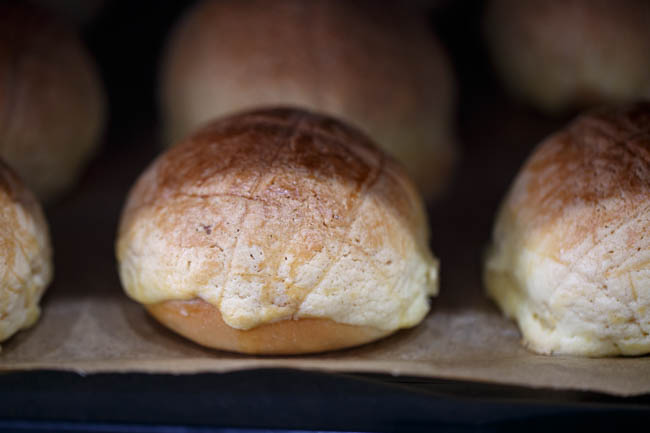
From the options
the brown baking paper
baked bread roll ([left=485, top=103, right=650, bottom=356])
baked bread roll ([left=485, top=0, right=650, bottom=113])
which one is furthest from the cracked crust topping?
baked bread roll ([left=485, top=0, right=650, bottom=113])

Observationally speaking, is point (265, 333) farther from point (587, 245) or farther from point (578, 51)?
point (578, 51)

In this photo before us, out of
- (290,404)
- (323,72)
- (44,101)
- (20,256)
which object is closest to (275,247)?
(290,404)

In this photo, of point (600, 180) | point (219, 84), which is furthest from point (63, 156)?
point (600, 180)

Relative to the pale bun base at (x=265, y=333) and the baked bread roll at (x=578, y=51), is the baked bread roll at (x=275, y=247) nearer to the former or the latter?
the pale bun base at (x=265, y=333)

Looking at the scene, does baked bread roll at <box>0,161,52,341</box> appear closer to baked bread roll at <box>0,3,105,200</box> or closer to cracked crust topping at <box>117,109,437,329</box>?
cracked crust topping at <box>117,109,437,329</box>

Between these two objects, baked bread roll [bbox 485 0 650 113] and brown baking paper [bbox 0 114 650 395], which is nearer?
brown baking paper [bbox 0 114 650 395]

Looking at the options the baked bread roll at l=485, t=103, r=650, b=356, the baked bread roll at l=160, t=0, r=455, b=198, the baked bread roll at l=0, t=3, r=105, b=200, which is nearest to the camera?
the baked bread roll at l=485, t=103, r=650, b=356

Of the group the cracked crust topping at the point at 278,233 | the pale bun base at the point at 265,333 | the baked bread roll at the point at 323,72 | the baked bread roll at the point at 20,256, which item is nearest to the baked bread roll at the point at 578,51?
the baked bread roll at the point at 323,72
